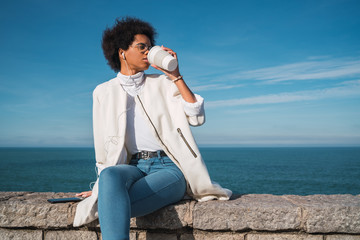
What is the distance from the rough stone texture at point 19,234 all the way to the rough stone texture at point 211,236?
1247 millimetres

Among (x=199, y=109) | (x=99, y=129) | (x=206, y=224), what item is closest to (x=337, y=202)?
(x=206, y=224)

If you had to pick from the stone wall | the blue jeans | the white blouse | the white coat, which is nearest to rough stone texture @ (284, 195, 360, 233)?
the stone wall

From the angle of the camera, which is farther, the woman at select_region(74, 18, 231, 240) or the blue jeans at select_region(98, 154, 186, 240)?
the woman at select_region(74, 18, 231, 240)

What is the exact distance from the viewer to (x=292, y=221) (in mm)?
2283

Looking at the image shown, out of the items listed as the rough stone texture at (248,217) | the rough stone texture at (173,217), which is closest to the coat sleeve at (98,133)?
the rough stone texture at (173,217)

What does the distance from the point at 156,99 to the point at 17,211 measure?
1515 mm

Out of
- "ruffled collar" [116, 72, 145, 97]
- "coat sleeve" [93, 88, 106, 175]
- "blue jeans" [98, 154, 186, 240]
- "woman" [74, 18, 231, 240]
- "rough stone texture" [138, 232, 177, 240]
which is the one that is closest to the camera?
"blue jeans" [98, 154, 186, 240]

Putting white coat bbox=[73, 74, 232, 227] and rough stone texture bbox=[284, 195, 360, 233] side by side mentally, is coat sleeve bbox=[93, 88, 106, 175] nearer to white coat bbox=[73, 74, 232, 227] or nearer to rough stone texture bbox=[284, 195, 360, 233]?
white coat bbox=[73, 74, 232, 227]

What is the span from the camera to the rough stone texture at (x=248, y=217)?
7.49ft

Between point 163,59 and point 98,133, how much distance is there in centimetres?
90

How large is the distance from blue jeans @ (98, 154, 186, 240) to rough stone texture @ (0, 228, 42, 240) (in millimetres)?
1000

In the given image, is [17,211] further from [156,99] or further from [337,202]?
[337,202]

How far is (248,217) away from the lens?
2293mm

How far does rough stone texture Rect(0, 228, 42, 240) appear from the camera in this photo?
250cm
